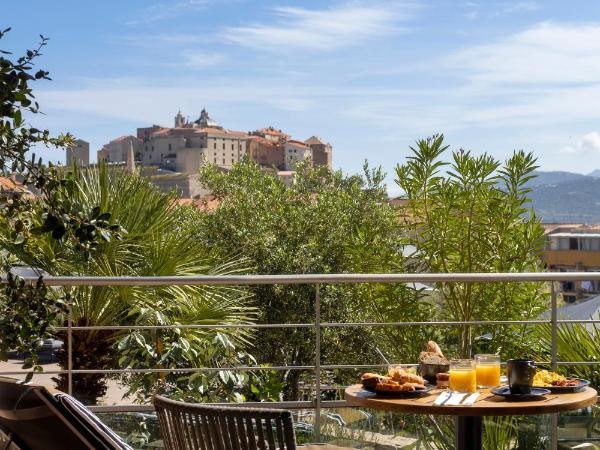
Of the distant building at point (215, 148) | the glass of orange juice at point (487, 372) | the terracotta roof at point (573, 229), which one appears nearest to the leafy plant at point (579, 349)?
the glass of orange juice at point (487, 372)

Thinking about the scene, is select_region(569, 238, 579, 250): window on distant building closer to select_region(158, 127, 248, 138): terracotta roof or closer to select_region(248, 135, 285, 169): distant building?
select_region(248, 135, 285, 169): distant building

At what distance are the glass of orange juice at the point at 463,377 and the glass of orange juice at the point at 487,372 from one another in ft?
0.38

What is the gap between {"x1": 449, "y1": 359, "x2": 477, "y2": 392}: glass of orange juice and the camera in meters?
3.38

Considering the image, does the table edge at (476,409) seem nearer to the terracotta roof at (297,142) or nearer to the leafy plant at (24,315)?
the leafy plant at (24,315)

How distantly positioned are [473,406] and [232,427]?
37.6 inches

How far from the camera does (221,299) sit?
6641 mm

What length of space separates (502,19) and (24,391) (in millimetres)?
97942

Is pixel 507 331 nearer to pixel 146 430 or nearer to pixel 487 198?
pixel 487 198

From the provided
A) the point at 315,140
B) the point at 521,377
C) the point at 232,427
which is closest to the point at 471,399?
the point at 521,377

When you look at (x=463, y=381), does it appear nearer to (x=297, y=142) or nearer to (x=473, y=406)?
(x=473, y=406)

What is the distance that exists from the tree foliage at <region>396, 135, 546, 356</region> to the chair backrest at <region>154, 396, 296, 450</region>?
6.14 metres

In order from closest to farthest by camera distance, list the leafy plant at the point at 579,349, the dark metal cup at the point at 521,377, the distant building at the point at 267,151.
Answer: the dark metal cup at the point at 521,377 → the leafy plant at the point at 579,349 → the distant building at the point at 267,151

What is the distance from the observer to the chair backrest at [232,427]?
2.51 meters

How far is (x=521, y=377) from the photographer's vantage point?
3293mm
